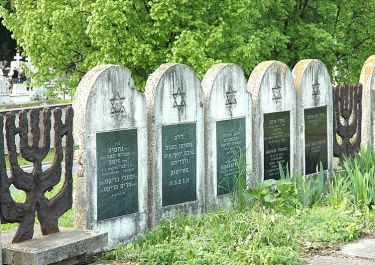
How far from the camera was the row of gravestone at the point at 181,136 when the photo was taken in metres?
9.42

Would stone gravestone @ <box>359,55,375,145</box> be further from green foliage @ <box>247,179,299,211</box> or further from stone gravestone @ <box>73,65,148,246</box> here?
stone gravestone @ <box>73,65,148,246</box>

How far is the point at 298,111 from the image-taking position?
1297 cm

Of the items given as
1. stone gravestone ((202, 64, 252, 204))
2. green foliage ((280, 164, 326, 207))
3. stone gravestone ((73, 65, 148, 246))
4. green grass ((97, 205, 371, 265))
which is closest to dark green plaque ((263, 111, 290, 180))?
stone gravestone ((202, 64, 252, 204))

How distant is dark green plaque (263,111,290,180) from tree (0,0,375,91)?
25.5 ft

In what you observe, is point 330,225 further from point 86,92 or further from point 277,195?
point 86,92

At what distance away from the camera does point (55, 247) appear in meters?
8.10

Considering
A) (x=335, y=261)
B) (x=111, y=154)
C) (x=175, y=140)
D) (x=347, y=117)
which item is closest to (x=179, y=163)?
(x=175, y=140)

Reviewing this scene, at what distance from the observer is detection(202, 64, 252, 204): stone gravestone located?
36.5 feet

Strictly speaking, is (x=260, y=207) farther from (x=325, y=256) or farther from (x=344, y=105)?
(x=344, y=105)

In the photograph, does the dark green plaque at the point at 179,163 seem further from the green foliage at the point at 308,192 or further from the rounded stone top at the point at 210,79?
the green foliage at the point at 308,192

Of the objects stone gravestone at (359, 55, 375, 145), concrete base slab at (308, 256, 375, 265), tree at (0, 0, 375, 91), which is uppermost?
tree at (0, 0, 375, 91)

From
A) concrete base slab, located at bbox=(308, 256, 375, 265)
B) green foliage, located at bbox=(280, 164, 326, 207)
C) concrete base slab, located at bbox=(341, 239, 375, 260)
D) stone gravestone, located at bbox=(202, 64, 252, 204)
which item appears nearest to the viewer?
concrete base slab, located at bbox=(308, 256, 375, 265)

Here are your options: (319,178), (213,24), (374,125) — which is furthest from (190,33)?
(319,178)

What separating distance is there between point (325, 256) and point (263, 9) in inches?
627
